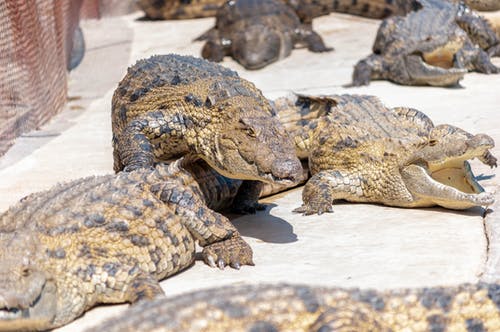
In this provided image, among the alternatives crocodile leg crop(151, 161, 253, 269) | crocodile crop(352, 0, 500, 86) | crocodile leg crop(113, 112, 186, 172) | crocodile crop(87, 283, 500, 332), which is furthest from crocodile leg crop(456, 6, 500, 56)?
crocodile crop(87, 283, 500, 332)

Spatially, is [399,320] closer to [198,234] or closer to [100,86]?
[198,234]

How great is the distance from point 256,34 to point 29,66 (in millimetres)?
4462

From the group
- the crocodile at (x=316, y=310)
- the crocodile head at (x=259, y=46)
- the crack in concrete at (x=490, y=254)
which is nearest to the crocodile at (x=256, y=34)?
the crocodile head at (x=259, y=46)

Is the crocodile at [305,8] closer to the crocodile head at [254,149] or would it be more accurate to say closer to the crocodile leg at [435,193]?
the crocodile leg at [435,193]

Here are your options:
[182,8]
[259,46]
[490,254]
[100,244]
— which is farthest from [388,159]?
[182,8]

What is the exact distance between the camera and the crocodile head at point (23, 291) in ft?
13.3

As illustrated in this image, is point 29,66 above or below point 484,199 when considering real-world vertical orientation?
below

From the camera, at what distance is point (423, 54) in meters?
11.3

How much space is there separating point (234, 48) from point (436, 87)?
342cm

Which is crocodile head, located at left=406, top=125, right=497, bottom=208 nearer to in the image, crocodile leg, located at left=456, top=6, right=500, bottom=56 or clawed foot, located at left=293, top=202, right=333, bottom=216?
clawed foot, located at left=293, top=202, right=333, bottom=216

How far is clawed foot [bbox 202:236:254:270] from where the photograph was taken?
538 cm

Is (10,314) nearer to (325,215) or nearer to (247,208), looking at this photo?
(247,208)

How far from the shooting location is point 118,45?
47.3 ft

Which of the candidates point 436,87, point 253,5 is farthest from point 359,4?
point 436,87
